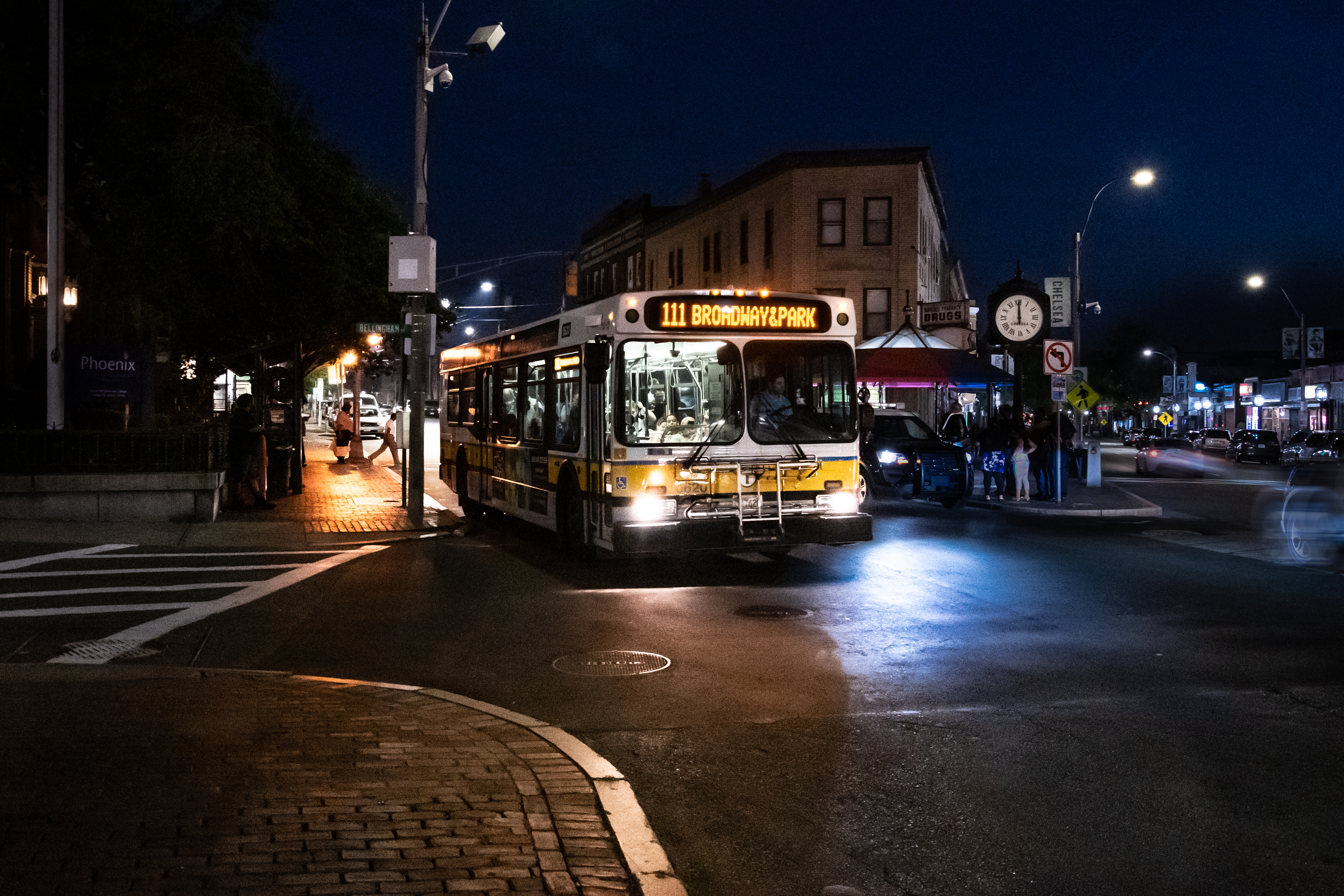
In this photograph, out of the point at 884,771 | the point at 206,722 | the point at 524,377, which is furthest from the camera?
the point at 524,377

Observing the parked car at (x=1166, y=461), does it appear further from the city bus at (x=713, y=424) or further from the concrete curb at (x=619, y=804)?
the concrete curb at (x=619, y=804)

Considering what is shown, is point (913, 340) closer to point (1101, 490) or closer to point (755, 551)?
point (1101, 490)

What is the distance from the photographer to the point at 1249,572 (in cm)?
1441

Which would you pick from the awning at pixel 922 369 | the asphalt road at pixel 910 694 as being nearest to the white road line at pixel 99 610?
the asphalt road at pixel 910 694

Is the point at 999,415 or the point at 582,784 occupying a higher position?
the point at 999,415

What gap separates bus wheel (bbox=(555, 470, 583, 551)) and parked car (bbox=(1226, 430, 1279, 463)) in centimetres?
4623

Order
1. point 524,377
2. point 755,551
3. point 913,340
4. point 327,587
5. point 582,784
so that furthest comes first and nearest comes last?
1. point 913,340
2. point 524,377
3. point 755,551
4. point 327,587
5. point 582,784

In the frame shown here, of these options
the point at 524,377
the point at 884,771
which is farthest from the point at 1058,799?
the point at 524,377

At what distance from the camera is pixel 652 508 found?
1327 centimetres

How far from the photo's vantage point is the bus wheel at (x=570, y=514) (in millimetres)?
14438

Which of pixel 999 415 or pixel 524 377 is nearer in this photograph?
pixel 524 377

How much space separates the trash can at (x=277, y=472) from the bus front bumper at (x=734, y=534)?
1199cm

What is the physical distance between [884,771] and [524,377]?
11.2 m

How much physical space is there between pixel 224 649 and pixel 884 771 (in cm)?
550
